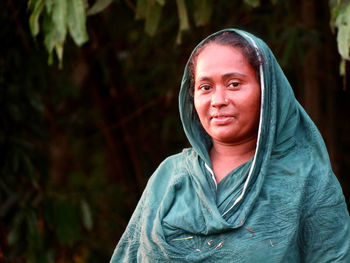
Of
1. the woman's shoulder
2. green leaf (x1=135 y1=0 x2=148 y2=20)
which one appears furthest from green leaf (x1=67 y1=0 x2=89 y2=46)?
the woman's shoulder

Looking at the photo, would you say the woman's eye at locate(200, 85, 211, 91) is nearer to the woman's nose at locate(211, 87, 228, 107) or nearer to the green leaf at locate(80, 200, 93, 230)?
the woman's nose at locate(211, 87, 228, 107)

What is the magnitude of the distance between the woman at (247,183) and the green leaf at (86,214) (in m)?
2.33

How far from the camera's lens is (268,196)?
75.9 inches

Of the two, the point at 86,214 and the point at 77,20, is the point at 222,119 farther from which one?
the point at 86,214

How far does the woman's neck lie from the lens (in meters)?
2.07

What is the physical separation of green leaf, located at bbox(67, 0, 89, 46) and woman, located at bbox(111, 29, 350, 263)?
1.01 m

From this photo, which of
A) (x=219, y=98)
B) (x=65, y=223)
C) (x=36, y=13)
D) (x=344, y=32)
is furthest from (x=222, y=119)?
(x=65, y=223)

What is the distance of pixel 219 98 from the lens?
6.45 feet

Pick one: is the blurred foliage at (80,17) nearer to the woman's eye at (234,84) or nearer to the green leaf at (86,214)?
the woman's eye at (234,84)

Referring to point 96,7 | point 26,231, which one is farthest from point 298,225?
point 26,231

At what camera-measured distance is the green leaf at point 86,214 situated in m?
4.40

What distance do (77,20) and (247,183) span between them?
144 cm

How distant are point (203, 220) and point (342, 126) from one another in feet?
11.9

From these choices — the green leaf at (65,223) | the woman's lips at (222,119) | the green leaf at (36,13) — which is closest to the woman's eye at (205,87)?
the woman's lips at (222,119)
